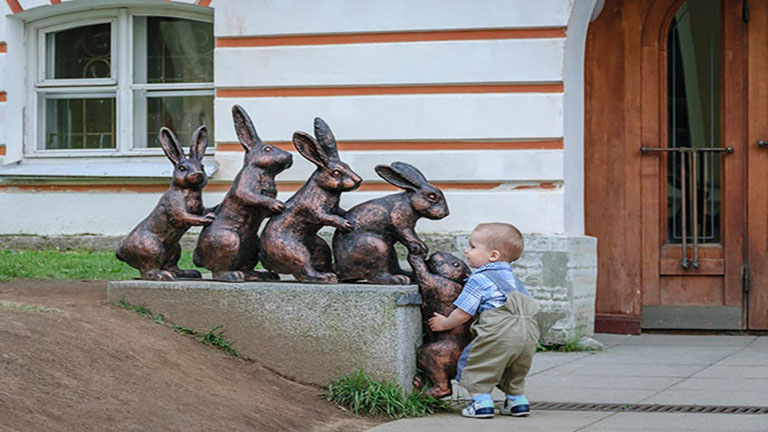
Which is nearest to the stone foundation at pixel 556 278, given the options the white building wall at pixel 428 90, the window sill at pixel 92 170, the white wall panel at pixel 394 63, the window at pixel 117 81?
the white building wall at pixel 428 90

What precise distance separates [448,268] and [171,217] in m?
1.55

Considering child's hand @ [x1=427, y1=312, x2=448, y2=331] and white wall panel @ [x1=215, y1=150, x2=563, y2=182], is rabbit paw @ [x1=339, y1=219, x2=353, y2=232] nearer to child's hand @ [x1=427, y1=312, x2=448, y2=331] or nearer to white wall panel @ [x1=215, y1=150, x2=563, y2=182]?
child's hand @ [x1=427, y1=312, x2=448, y2=331]

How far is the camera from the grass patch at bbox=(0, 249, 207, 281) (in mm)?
8031

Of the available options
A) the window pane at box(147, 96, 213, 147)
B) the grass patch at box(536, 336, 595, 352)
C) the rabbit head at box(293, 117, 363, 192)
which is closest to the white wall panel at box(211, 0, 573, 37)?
the window pane at box(147, 96, 213, 147)

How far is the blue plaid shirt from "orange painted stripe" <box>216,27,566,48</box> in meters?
3.77

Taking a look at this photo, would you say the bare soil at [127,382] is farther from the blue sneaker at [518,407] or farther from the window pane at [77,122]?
the window pane at [77,122]

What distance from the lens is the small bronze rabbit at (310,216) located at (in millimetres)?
5961

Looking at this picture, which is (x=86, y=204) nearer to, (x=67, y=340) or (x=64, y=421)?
(x=67, y=340)

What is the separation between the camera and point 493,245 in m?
5.65

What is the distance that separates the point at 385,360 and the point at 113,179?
495 centimetres

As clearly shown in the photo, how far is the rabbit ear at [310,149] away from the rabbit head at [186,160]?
596 mm

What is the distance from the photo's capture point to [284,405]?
5.47m

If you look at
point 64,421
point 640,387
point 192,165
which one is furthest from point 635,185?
point 64,421

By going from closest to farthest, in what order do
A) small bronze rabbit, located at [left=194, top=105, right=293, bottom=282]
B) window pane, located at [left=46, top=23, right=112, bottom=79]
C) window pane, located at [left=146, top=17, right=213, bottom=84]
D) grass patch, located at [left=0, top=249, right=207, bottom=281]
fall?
1. small bronze rabbit, located at [left=194, top=105, right=293, bottom=282]
2. grass patch, located at [left=0, top=249, right=207, bottom=281]
3. window pane, located at [left=146, top=17, right=213, bottom=84]
4. window pane, located at [left=46, top=23, right=112, bottom=79]
